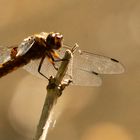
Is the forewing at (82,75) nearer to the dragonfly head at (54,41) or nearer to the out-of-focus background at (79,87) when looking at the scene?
the dragonfly head at (54,41)

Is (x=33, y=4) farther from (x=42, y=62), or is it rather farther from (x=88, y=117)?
(x=42, y=62)

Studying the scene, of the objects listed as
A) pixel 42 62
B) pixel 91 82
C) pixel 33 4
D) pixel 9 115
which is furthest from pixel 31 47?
pixel 33 4

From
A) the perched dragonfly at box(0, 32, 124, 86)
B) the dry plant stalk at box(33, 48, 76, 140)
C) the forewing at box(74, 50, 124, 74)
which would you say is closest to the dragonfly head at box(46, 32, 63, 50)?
the perched dragonfly at box(0, 32, 124, 86)

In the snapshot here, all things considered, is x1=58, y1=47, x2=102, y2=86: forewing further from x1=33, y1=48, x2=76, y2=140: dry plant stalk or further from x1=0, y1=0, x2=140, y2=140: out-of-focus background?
x1=0, y1=0, x2=140, y2=140: out-of-focus background

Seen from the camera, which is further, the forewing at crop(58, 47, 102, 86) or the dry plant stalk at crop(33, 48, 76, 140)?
the forewing at crop(58, 47, 102, 86)

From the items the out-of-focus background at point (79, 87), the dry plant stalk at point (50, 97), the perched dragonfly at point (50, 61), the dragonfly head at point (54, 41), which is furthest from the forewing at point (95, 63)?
the out-of-focus background at point (79, 87)

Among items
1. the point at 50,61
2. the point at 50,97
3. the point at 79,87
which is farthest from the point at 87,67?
the point at 79,87
